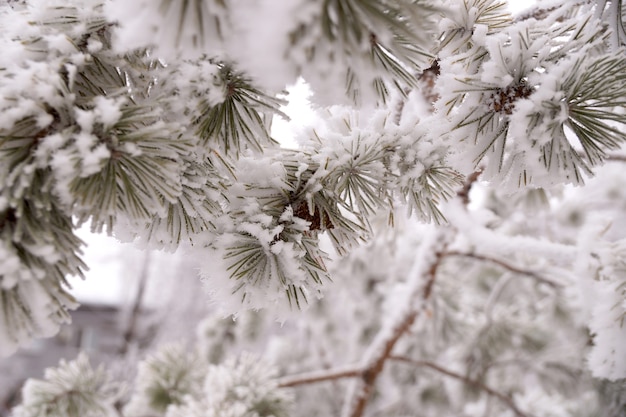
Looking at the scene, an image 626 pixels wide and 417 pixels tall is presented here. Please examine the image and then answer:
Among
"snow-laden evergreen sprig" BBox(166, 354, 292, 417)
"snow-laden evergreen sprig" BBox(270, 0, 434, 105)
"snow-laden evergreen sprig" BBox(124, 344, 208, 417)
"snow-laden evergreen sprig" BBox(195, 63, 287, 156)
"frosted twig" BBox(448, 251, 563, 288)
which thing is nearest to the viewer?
"snow-laden evergreen sprig" BBox(270, 0, 434, 105)

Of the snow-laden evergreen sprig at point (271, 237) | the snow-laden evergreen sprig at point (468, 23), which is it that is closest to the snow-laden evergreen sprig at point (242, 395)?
the snow-laden evergreen sprig at point (271, 237)

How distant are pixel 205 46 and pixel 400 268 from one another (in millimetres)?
2084

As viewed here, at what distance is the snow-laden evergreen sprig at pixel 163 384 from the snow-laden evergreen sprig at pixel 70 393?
147 mm

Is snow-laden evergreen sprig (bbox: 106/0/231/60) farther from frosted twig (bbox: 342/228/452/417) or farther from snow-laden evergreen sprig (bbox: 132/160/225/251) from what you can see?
frosted twig (bbox: 342/228/452/417)

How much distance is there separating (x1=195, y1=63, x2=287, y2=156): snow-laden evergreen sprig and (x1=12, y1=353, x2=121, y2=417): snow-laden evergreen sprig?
895mm

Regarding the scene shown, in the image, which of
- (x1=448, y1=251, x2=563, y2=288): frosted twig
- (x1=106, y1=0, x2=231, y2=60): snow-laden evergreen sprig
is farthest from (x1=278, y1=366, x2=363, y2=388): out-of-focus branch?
(x1=106, y1=0, x2=231, y2=60): snow-laden evergreen sprig

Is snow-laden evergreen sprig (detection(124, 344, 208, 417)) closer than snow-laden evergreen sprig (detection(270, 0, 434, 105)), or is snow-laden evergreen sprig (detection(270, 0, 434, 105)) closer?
snow-laden evergreen sprig (detection(270, 0, 434, 105))

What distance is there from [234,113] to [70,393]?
0.95 meters

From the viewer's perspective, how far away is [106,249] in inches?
259

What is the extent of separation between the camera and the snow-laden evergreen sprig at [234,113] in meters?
0.44

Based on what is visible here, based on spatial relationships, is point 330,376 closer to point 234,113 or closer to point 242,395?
point 242,395

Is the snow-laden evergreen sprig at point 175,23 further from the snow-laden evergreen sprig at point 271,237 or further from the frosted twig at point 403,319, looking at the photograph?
the frosted twig at point 403,319

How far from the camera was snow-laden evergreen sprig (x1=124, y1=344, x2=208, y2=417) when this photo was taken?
1.27 m

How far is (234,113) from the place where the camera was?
46 cm
